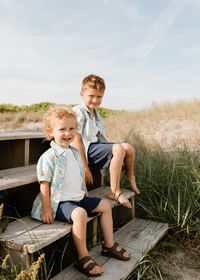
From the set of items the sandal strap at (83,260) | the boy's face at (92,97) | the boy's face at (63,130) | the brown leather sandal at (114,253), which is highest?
the boy's face at (92,97)

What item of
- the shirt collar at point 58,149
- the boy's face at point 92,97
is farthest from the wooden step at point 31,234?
the boy's face at point 92,97

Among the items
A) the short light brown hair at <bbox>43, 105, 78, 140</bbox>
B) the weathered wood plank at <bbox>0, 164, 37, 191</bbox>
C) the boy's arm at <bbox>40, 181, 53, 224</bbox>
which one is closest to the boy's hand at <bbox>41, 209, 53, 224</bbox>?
the boy's arm at <bbox>40, 181, 53, 224</bbox>

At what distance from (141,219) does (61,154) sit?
4.67 ft

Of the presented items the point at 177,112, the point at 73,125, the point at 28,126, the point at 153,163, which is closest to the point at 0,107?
the point at 28,126

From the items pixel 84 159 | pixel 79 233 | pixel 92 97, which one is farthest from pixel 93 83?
pixel 79 233

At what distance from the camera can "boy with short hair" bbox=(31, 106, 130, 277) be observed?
8.64 ft

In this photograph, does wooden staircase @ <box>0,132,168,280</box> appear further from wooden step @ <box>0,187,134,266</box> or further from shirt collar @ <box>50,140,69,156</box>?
shirt collar @ <box>50,140,69,156</box>

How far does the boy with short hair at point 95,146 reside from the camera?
11.7ft

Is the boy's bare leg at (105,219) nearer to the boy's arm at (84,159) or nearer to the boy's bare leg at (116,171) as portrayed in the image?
the boy's bare leg at (116,171)

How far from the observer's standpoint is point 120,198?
11.3 feet

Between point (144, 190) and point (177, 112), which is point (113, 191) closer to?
point (144, 190)

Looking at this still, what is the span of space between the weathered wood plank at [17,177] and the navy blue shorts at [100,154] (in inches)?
25.6

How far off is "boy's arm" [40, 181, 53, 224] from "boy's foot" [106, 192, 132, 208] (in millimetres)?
880

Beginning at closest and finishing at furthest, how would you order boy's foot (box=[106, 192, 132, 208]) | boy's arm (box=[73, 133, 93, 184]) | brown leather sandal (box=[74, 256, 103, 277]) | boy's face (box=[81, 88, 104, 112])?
brown leather sandal (box=[74, 256, 103, 277]) → boy's foot (box=[106, 192, 132, 208]) → boy's arm (box=[73, 133, 93, 184]) → boy's face (box=[81, 88, 104, 112])
